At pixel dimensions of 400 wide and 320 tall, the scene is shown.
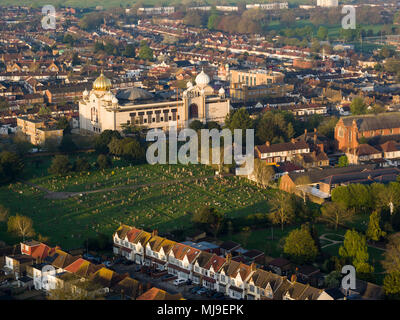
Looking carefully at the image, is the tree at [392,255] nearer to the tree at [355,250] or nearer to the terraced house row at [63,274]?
the tree at [355,250]

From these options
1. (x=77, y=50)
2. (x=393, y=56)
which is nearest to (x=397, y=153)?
(x=393, y=56)

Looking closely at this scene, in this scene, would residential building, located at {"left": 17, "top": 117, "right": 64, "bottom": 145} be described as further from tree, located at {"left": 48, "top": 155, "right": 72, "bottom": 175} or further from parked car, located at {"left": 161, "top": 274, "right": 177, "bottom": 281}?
parked car, located at {"left": 161, "top": 274, "right": 177, "bottom": 281}

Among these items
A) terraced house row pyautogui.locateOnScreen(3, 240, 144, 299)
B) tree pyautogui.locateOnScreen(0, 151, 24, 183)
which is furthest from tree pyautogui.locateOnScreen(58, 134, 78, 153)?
terraced house row pyautogui.locateOnScreen(3, 240, 144, 299)

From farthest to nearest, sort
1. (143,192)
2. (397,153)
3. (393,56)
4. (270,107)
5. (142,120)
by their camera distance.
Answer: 1. (393,56)
2. (270,107)
3. (142,120)
4. (397,153)
5. (143,192)

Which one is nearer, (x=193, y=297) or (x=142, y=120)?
(x=193, y=297)

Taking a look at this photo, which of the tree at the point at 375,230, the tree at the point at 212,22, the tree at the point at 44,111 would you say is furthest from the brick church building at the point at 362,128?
the tree at the point at 212,22

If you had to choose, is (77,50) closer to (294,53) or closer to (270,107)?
(294,53)

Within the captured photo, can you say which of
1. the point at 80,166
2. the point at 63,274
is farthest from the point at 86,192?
the point at 63,274
